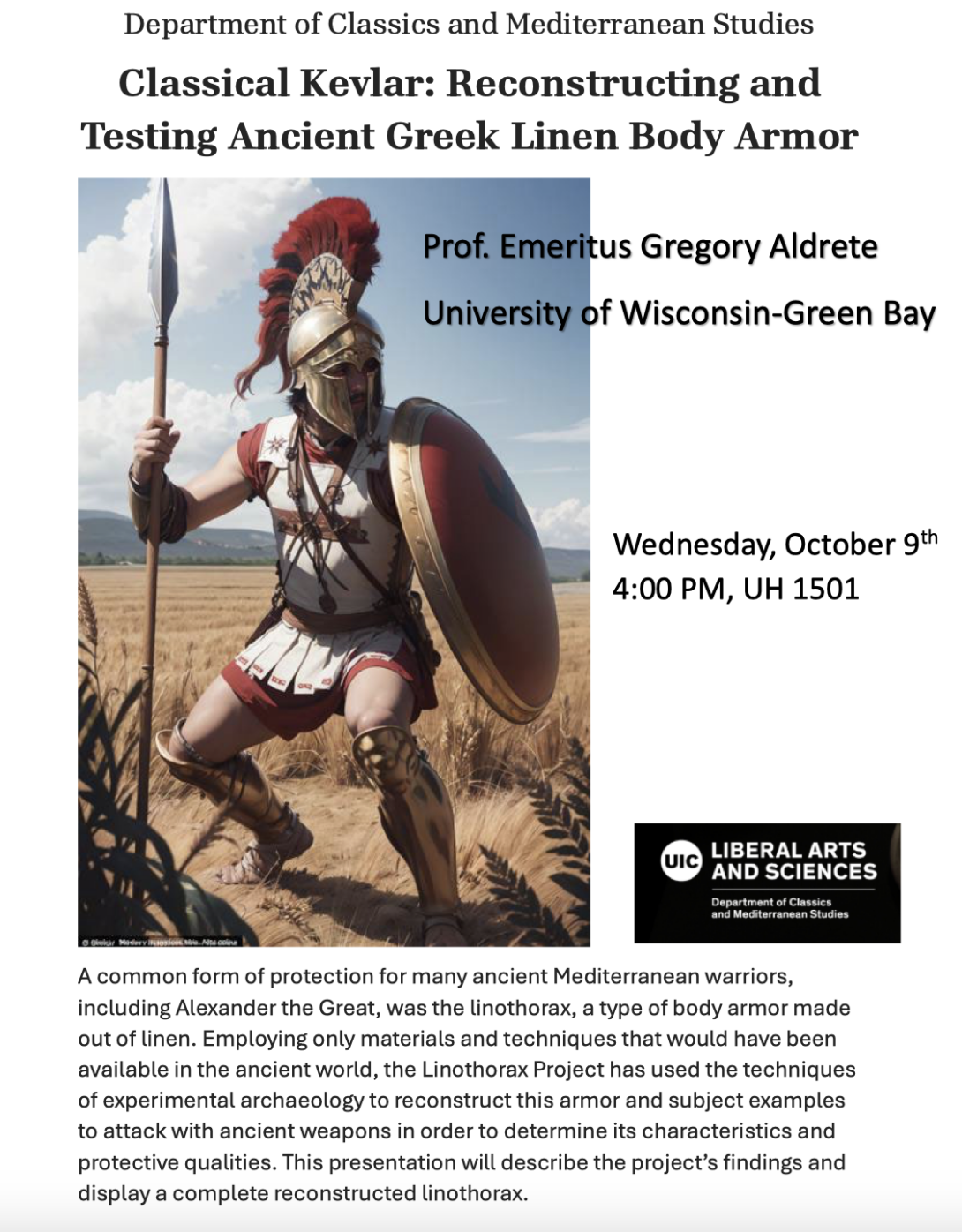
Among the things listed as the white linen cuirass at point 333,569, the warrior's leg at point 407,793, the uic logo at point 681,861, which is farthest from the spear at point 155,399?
the uic logo at point 681,861

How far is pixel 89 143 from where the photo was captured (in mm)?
3436

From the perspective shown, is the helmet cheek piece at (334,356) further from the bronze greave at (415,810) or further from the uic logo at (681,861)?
the uic logo at (681,861)

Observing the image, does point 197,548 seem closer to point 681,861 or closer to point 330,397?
point 330,397

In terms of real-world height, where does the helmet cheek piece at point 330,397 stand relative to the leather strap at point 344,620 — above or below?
above

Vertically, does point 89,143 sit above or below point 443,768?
above

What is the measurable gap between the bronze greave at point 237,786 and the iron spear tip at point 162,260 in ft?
4.72

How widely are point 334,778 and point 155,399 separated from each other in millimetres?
1612

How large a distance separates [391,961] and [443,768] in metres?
0.87

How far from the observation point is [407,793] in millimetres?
3369

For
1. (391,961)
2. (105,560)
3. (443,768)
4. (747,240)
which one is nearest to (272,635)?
(105,560)

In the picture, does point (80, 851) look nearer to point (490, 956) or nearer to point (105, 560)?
point (105, 560)

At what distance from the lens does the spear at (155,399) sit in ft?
11.2

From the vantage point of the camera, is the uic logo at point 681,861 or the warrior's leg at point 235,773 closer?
the uic logo at point 681,861

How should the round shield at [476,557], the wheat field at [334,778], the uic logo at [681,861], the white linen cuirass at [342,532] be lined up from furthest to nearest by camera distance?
the wheat field at [334,778] < the white linen cuirass at [342,532] < the uic logo at [681,861] < the round shield at [476,557]
